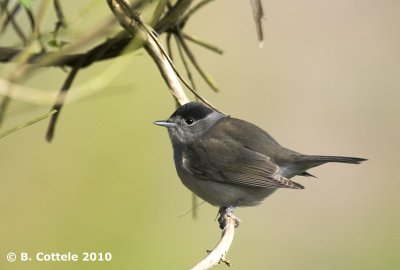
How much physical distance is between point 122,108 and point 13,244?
5.64ft

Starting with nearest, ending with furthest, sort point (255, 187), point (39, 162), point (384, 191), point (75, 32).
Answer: point (75, 32)
point (255, 187)
point (39, 162)
point (384, 191)

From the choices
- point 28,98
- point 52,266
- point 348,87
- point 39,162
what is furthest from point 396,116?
point 28,98

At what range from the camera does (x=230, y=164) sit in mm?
3895

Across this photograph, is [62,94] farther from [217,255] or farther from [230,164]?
[230,164]

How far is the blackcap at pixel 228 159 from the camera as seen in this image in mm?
3744

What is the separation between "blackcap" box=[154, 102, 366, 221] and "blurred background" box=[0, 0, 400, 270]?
1.81 feet

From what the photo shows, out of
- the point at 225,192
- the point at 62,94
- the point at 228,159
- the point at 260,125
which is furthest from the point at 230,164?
the point at 260,125

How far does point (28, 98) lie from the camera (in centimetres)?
186

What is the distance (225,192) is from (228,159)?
21 centimetres

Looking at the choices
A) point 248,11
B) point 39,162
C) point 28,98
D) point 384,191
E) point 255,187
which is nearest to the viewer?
point 28,98

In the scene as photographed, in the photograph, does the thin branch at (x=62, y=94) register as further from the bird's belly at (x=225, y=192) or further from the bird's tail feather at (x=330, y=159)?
the bird's tail feather at (x=330, y=159)

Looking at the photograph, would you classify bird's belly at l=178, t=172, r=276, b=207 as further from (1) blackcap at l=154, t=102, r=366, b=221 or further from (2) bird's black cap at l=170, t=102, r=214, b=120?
(2) bird's black cap at l=170, t=102, r=214, b=120

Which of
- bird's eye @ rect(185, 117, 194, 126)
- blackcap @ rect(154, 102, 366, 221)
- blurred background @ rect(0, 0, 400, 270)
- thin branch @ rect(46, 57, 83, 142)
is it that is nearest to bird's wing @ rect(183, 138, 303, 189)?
blackcap @ rect(154, 102, 366, 221)

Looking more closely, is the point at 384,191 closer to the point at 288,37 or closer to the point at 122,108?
the point at 288,37
